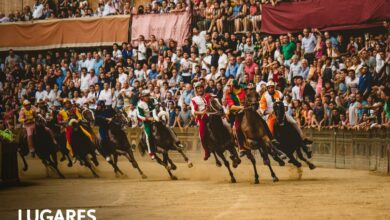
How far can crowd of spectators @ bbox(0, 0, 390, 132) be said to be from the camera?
22.3 metres

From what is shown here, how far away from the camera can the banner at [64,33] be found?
3419cm

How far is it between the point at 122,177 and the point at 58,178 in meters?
2.07

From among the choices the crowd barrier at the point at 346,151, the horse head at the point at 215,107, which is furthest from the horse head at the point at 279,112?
the crowd barrier at the point at 346,151

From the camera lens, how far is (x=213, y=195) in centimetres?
1703

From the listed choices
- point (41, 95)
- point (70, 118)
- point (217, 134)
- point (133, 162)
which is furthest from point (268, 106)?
point (41, 95)

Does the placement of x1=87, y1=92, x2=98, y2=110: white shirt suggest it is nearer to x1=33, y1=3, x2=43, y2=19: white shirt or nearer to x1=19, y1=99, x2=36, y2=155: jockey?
x1=19, y1=99, x2=36, y2=155: jockey

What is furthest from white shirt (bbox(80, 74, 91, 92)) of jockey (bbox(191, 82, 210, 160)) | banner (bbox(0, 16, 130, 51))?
jockey (bbox(191, 82, 210, 160))

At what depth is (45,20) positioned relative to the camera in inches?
1458

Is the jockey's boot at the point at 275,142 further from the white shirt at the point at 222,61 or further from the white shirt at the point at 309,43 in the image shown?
the white shirt at the point at 222,61

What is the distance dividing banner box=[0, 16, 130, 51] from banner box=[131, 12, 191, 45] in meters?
0.76

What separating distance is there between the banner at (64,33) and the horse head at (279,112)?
14.2 metres

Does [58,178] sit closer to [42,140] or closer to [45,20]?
[42,140]

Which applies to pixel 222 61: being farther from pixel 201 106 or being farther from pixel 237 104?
pixel 237 104

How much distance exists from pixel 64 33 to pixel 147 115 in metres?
15.3
